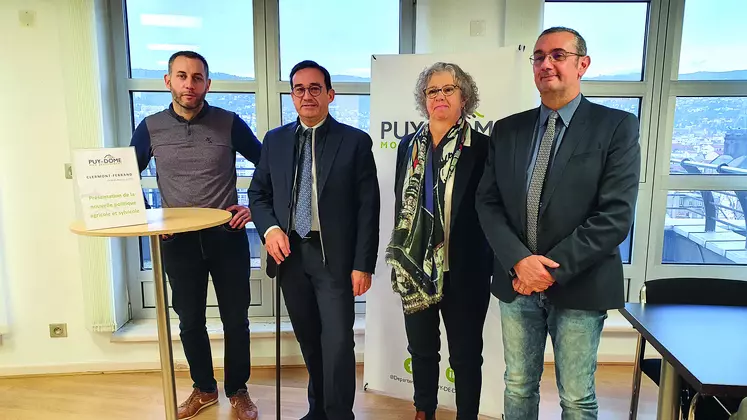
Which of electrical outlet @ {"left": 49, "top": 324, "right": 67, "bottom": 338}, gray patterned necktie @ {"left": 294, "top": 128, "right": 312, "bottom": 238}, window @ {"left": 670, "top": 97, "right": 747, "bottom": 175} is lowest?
electrical outlet @ {"left": 49, "top": 324, "right": 67, "bottom": 338}

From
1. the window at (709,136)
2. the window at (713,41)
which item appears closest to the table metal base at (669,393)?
the window at (709,136)

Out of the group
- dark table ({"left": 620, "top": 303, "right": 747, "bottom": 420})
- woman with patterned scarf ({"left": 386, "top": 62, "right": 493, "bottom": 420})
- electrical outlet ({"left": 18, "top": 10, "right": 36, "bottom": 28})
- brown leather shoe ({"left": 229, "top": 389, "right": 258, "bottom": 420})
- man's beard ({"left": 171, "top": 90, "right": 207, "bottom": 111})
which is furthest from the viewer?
electrical outlet ({"left": 18, "top": 10, "right": 36, "bottom": 28})

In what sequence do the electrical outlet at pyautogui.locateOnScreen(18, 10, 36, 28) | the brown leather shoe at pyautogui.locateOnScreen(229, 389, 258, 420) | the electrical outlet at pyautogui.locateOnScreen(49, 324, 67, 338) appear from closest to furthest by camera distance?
1. the brown leather shoe at pyautogui.locateOnScreen(229, 389, 258, 420)
2. the electrical outlet at pyautogui.locateOnScreen(18, 10, 36, 28)
3. the electrical outlet at pyautogui.locateOnScreen(49, 324, 67, 338)

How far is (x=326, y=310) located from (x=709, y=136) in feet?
8.21

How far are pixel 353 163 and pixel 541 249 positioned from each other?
2.54ft

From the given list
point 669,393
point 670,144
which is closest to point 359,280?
point 669,393

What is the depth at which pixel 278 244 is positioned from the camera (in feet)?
6.08

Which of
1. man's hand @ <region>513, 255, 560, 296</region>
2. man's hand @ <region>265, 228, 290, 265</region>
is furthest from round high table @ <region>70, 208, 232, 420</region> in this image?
man's hand @ <region>513, 255, 560, 296</region>

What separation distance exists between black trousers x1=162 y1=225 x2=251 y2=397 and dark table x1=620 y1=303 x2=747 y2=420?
1.61 m

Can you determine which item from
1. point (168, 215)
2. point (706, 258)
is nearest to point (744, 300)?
point (706, 258)

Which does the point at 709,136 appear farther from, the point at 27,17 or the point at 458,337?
the point at 27,17

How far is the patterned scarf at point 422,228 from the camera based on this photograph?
5.88 ft

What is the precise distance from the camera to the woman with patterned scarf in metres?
1.78

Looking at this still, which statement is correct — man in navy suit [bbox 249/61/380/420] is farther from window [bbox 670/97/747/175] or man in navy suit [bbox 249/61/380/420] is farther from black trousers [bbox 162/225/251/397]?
window [bbox 670/97/747/175]
